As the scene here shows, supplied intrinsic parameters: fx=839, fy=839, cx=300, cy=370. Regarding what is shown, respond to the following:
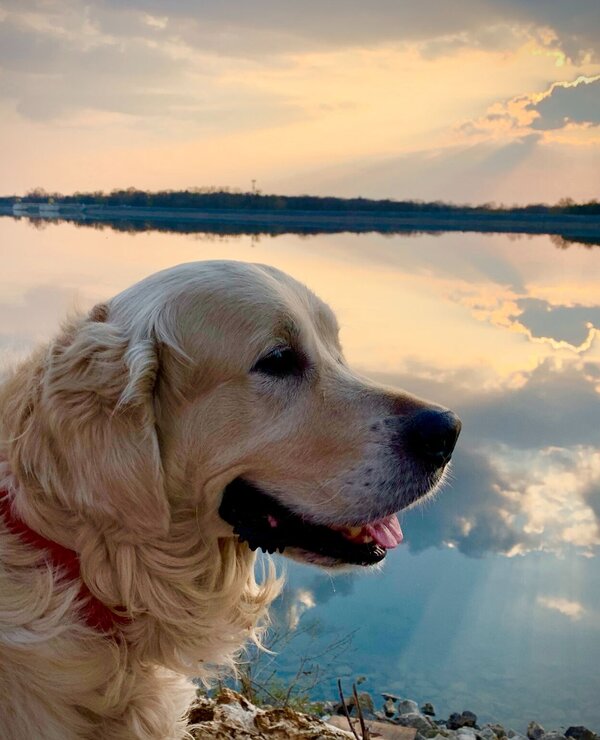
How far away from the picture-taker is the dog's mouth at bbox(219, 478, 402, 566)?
2.97 metres

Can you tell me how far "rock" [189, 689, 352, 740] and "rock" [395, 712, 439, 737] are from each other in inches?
67.4

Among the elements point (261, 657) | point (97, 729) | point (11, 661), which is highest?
point (11, 661)

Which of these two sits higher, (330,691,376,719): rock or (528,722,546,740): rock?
(330,691,376,719): rock

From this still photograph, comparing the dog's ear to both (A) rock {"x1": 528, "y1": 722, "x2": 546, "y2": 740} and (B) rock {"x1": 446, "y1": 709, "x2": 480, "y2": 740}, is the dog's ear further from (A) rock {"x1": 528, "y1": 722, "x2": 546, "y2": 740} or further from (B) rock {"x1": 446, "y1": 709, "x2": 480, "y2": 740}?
(A) rock {"x1": 528, "y1": 722, "x2": 546, "y2": 740}

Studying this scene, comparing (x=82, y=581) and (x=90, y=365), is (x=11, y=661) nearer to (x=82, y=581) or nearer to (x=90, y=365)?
(x=82, y=581)

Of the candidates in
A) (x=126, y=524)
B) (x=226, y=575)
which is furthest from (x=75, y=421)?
(x=226, y=575)

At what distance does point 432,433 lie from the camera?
2.96 m

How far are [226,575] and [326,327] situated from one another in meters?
1.05

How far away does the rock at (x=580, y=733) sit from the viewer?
5.45m

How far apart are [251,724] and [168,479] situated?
4.52ft

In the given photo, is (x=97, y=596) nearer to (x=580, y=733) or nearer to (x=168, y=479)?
(x=168, y=479)

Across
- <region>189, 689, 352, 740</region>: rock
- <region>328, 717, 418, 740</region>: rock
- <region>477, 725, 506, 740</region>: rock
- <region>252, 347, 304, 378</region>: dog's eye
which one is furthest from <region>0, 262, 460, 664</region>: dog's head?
<region>477, 725, 506, 740</region>: rock

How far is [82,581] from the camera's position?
2.88 metres

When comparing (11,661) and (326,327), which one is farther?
(326,327)
